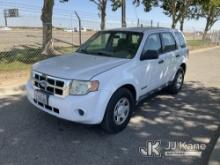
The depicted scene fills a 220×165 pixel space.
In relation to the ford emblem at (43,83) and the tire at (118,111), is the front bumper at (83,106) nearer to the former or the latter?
the tire at (118,111)

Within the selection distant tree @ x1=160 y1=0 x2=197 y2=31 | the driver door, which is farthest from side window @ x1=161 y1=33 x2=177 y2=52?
distant tree @ x1=160 y1=0 x2=197 y2=31

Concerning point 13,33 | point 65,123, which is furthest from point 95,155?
point 13,33

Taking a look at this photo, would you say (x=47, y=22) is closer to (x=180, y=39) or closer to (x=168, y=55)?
(x=180, y=39)

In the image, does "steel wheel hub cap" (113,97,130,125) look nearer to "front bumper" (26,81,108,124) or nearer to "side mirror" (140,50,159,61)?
"front bumper" (26,81,108,124)

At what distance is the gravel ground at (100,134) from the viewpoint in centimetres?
367

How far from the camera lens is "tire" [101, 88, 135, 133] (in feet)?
13.7

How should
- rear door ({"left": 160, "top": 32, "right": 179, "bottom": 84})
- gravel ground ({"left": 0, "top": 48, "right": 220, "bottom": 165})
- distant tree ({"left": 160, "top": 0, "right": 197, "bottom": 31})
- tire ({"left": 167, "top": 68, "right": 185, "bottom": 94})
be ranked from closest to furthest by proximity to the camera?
1. gravel ground ({"left": 0, "top": 48, "right": 220, "bottom": 165})
2. rear door ({"left": 160, "top": 32, "right": 179, "bottom": 84})
3. tire ({"left": 167, "top": 68, "right": 185, "bottom": 94})
4. distant tree ({"left": 160, "top": 0, "right": 197, "bottom": 31})

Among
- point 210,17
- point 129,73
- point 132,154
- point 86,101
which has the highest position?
point 210,17

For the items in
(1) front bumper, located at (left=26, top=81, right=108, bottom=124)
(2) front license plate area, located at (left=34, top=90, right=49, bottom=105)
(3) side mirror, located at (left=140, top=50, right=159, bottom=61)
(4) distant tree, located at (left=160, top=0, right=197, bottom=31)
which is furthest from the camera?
(4) distant tree, located at (left=160, top=0, right=197, bottom=31)

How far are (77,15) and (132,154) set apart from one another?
1005cm

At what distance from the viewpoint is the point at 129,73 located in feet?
14.7

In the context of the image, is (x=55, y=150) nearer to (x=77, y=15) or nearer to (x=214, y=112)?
(x=214, y=112)

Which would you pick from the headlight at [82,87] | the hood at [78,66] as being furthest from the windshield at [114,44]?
the headlight at [82,87]

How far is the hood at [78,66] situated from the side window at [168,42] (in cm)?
167
